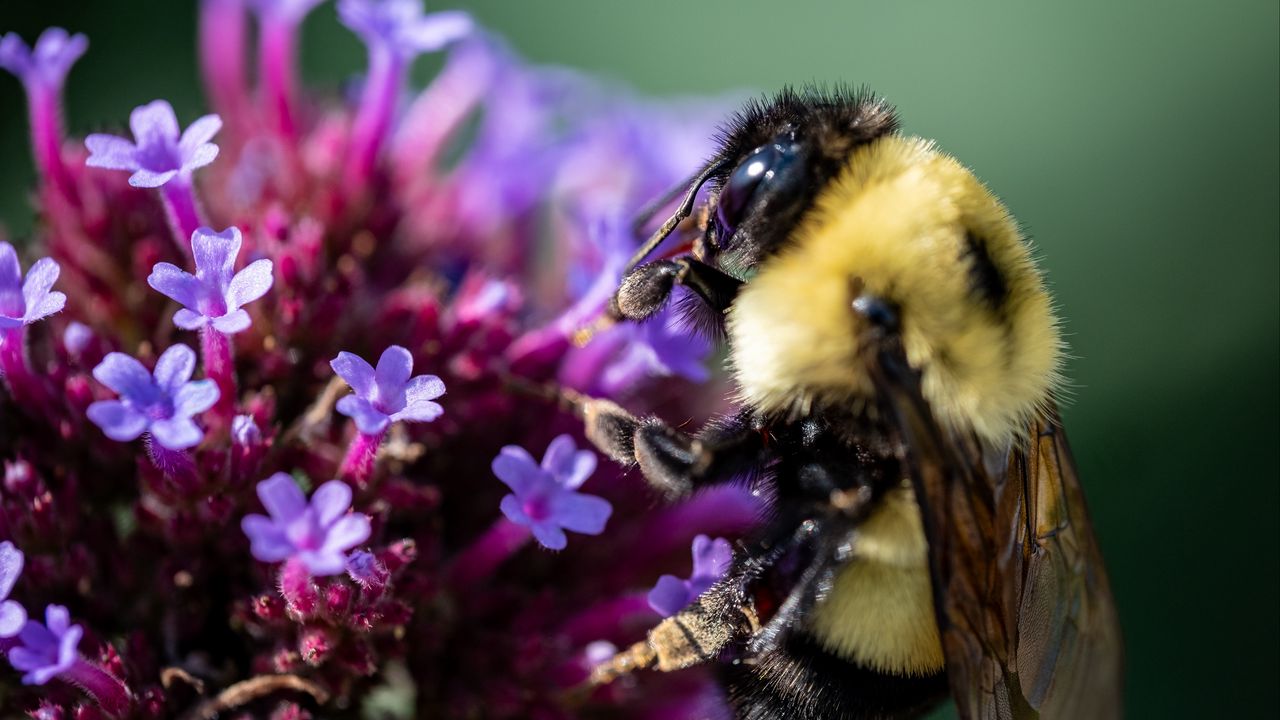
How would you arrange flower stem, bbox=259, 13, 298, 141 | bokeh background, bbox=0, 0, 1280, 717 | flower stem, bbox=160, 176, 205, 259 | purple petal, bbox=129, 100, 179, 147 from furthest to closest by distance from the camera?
bokeh background, bbox=0, 0, 1280, 717, flower stem, bbox=259, 13, 298, 141, flower stem, bbox=160, 176, 205, 259, purple petal, bbox=129, 100, 179, 147

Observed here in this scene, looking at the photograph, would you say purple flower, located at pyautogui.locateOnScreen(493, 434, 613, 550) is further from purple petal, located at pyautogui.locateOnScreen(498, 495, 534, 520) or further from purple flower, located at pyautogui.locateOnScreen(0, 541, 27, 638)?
purple flower, located at pyautogui.locateOnScreen(0, 541, 27, 638)

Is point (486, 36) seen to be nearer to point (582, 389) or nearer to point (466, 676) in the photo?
point (582, 389)

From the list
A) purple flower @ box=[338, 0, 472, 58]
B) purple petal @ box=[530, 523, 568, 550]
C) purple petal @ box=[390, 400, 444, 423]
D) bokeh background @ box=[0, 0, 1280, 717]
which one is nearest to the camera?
purple petal @ box=[390, 400, 444, 423]

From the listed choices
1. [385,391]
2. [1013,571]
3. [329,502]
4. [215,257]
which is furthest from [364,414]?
[1013,571]

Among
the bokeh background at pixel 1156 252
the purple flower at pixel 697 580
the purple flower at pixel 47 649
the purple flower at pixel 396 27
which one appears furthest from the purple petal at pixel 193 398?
the bokeh background at pixel 1156 252

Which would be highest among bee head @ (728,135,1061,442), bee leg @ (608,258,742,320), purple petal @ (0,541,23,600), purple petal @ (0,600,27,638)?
bee head @ (728,135,1061,442)

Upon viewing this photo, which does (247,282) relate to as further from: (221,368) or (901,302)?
(901,302)

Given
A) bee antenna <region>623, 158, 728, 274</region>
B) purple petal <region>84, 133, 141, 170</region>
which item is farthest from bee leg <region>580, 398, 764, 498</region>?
purple petal <region>84, 133, 141, 170</region>
